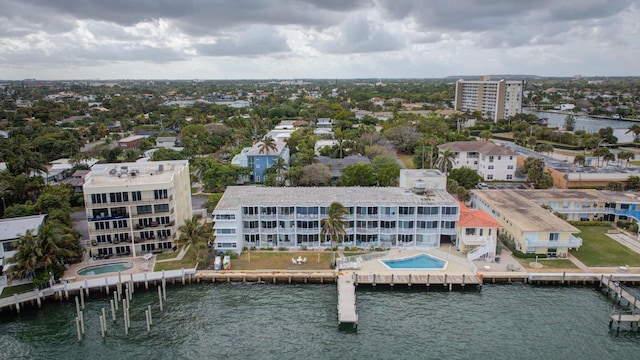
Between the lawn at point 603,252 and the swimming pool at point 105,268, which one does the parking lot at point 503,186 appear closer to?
the lawn at point 603,252

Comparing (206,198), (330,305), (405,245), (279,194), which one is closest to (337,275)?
(330,305)

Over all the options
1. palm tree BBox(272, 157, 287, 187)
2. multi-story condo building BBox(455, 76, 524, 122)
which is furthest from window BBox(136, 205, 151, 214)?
multi-story condo building BBox(455, 76, 524, 122)

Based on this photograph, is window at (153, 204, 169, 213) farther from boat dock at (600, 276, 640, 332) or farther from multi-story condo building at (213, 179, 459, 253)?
boat dock at (600, 276, 640, 332)

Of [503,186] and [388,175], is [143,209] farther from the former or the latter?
[503,186]

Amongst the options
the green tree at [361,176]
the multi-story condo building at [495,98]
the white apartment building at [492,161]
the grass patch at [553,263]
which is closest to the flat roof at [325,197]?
the grass patch at [553,263]

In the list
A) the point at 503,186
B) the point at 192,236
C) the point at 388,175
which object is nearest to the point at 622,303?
the point at 388,175

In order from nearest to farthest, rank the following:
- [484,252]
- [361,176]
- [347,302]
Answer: [347,302]
[484,252]
[361,176]
